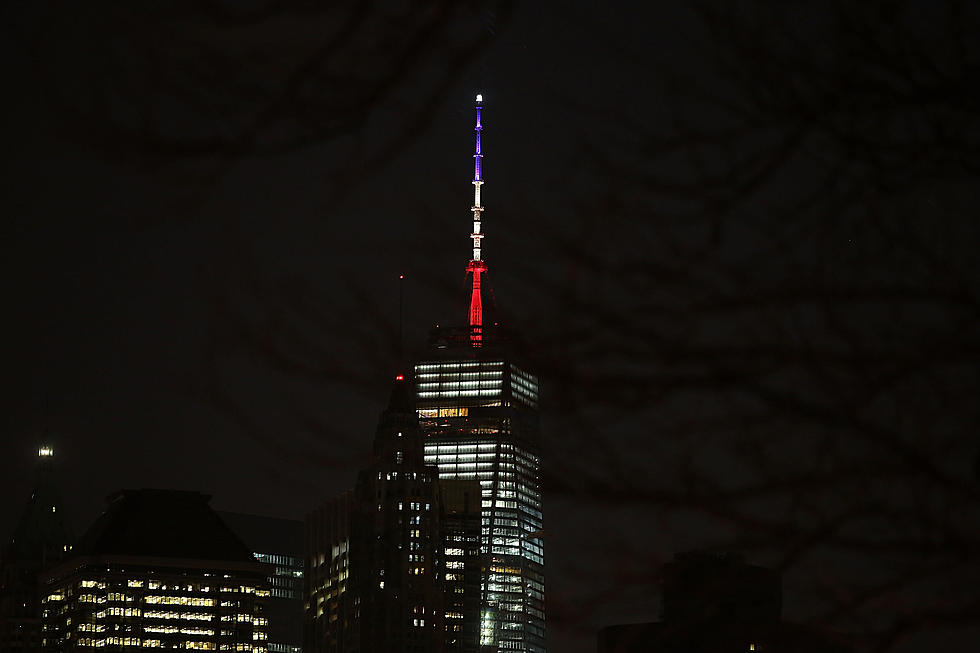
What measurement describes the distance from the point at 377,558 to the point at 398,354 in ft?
501

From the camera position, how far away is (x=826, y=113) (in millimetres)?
6668

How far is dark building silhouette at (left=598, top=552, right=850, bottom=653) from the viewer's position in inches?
236

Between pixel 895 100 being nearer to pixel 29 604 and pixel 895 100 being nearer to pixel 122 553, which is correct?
pixel 122 553

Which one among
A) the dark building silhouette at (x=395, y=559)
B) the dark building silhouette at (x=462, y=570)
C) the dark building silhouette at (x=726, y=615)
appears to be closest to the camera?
the dark building silhouette at (x=726, y=615)

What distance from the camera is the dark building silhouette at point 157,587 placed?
16900 cm

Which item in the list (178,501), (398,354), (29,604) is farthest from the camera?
(29,604)

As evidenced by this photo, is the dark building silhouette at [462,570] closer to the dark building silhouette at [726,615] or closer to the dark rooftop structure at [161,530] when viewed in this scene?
the dark rooftop structure at [161,530]

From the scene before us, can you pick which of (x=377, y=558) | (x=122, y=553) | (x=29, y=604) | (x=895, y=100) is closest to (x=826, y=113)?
(x=895, y=100)

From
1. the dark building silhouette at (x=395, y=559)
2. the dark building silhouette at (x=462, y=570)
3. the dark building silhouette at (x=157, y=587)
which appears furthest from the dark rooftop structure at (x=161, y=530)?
the dark building silhouette at (x=462, y=570)

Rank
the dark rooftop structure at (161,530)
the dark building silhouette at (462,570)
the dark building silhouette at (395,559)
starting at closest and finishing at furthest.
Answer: the dark building silhouette at (395,559), the dark building silhouette at (462,570), the dark rooftop structure at (161,530)

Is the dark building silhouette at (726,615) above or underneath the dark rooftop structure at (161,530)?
underneath

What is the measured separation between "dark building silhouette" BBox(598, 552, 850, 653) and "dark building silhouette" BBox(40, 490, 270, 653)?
548 feet

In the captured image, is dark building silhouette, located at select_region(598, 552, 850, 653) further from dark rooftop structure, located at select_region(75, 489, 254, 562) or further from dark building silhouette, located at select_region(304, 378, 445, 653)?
dark rooftop structure, located at select_region(75, 489, 254, 562)

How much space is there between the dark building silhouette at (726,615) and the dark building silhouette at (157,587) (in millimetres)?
167124
